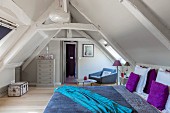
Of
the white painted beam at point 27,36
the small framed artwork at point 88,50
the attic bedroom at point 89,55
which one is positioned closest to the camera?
the attic bedroom at point 89,55

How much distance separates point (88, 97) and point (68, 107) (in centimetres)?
53

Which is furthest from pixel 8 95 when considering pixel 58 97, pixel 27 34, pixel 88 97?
pixel 88 97

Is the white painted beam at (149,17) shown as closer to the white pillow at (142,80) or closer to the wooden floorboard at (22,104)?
the white pillow at (142,80)

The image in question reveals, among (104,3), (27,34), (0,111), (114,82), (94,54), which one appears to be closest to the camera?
(104,3)

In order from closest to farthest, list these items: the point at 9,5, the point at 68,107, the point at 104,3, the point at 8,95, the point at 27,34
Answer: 1. the point at 68,107
2. the point at 9,5
3. the point at 104,3
4. the point at 27,34
5. the point at 8,95

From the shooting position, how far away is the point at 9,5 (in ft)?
9.26

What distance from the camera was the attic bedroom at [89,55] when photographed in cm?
242

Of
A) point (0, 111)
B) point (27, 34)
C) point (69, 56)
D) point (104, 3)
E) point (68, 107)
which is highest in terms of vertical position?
point (104, 3)

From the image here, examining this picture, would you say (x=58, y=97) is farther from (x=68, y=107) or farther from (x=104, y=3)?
(x=104, y=3)

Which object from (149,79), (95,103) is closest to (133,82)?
(149,79)

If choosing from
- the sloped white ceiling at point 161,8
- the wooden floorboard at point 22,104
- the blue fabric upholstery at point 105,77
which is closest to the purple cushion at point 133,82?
the sloped white ceiling at point 161,8

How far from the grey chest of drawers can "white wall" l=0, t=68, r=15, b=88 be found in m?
1.19

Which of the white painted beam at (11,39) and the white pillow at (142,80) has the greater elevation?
the white painted beam at (11,39)

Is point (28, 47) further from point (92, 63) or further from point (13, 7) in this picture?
point (92, 63)
